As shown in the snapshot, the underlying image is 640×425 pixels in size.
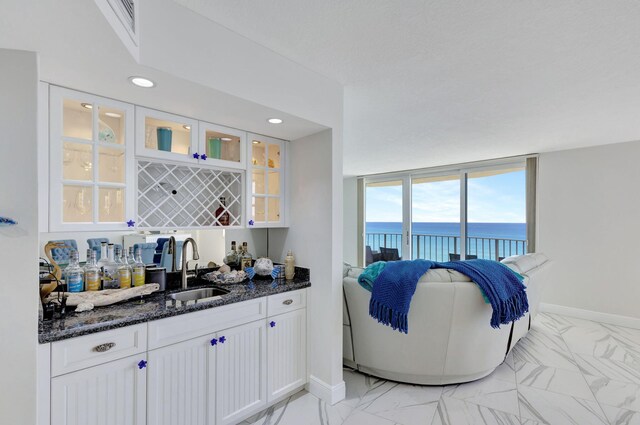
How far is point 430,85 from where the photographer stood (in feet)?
7.67

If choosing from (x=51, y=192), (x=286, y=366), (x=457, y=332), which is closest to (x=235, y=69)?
(x=51, y=192)

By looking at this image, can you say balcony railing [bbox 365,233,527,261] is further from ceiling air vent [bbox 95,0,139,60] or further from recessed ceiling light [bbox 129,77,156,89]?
ceiling air vent [bbox 95,0,139,60]

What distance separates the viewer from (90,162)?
A: 5.49ft

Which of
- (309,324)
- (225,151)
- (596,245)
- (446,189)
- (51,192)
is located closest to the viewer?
(51,192)

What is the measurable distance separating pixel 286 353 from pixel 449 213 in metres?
4.52

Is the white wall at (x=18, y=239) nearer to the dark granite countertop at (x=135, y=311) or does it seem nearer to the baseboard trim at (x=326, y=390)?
the dark granite countertop at (x=135, y=311)

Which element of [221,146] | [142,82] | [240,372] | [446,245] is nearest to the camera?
[142,82]

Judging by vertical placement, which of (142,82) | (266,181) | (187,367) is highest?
(142,82)

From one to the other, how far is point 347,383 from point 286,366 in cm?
62

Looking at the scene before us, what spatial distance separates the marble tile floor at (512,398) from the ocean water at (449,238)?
2.14 meters

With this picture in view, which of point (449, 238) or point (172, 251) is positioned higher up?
point (172, 251)

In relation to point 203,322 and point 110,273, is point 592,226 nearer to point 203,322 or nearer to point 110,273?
point 203,322

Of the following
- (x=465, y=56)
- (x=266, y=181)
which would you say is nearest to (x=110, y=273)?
(x=266, y=181)

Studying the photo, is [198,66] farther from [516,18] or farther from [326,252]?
[516,18]
